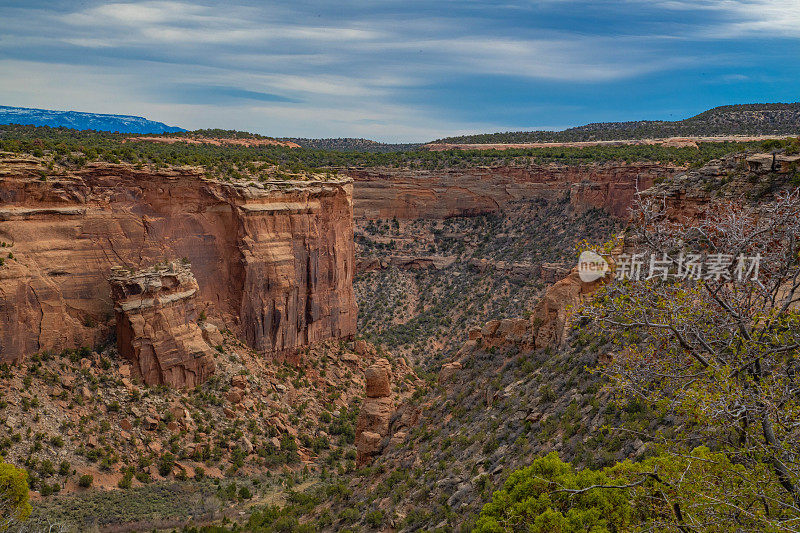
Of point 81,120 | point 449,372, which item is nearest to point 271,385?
point 449,372

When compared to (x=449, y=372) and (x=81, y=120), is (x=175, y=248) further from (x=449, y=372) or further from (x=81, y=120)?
(x=81, y=120)

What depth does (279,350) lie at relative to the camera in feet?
140

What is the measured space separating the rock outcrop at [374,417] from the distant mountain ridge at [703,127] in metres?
72.1

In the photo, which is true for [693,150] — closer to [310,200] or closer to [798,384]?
[310,200]

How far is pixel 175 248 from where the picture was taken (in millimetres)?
36469

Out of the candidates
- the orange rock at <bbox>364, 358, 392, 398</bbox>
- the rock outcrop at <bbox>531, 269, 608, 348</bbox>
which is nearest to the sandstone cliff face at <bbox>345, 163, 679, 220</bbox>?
the orange rock at <bbox>364, 358, 392, 398</bbox>

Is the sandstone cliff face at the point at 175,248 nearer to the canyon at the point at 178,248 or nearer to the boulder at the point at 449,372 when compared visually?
the canyon at the point at 178,248

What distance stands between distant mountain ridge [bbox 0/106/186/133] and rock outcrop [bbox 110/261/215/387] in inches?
2147

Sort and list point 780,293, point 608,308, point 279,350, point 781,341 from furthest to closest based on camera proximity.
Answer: point 279,350 → point 780,293 → point 608,308 → point 781,341

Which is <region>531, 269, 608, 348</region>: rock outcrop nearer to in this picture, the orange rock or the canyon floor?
the canyon floor

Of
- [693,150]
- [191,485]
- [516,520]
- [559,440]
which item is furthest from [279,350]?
[693,150]

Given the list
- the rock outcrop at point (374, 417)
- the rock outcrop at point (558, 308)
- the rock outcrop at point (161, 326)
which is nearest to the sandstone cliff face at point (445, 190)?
the rock outcrop at point (161, 326)

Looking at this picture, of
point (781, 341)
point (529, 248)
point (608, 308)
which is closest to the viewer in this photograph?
point (781, 341)

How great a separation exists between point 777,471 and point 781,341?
2549mm
